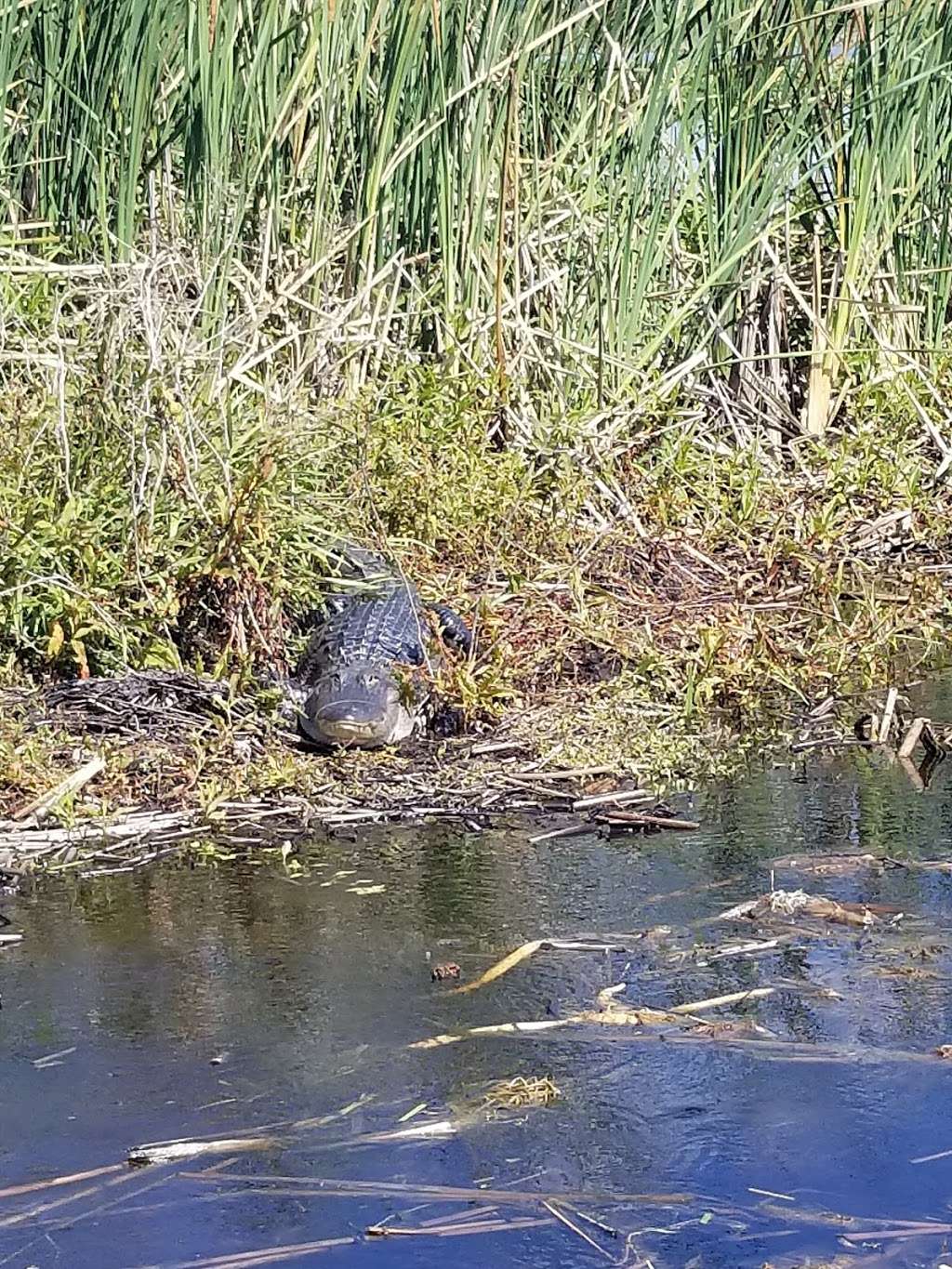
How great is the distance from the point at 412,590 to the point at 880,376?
2905 mm

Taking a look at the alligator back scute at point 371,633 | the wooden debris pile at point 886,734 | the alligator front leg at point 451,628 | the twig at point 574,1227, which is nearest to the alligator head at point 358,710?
the alligator back scute at point 371,633

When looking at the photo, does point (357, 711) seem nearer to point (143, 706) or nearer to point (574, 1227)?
point (143, 706)

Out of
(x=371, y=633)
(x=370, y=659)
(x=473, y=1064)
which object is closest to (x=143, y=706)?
(x=370, y=659)

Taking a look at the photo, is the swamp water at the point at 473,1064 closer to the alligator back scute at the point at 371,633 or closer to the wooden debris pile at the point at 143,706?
the wooden debris pile at the point at 143,706

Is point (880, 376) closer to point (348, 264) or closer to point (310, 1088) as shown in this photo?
point (348, 264)

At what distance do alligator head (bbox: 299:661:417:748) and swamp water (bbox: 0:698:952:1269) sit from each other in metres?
0.59

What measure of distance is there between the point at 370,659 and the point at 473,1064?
7.26ft

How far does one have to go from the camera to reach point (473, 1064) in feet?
9.43

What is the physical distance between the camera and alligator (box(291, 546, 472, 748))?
4684 mm

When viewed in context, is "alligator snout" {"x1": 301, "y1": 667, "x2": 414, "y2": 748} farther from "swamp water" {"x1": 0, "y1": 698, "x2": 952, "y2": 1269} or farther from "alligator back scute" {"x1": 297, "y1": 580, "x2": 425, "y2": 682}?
"swamp water" {"x1": 0, "y1": 698, "x2": 952, "y2": 1269}

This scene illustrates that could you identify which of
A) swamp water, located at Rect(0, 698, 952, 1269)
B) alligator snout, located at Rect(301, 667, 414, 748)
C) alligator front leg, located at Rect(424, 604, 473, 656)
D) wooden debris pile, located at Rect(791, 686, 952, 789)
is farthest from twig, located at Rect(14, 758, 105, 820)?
wooden debris pile, located at Rect(791, 686, 952, 789)

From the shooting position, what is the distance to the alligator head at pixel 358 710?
→ 15.3 ft

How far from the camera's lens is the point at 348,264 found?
254 inches

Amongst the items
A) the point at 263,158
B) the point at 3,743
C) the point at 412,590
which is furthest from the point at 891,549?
the point at 3,743
